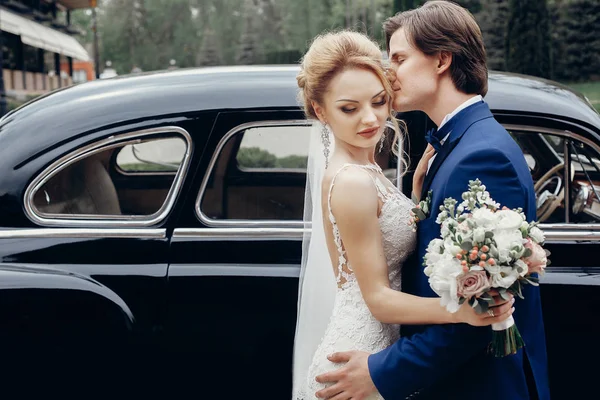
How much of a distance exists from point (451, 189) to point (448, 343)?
1.46 feet

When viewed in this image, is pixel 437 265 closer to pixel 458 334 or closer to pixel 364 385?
pixel 458 334

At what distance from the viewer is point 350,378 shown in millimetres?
2135

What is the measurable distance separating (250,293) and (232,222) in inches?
12.7

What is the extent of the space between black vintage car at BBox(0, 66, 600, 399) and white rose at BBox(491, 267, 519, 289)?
1.22m

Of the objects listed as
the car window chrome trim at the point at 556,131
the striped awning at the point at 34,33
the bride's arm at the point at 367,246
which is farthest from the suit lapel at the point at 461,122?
the striped awning at the point at 34,33

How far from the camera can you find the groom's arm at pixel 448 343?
1895 mm

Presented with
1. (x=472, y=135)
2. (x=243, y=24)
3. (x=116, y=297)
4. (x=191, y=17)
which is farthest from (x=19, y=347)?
(x=191, y=17)

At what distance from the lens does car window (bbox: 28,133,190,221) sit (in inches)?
118

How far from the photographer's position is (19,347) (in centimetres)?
282

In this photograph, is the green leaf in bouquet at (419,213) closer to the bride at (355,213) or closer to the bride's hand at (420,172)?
the bride at (355,213)

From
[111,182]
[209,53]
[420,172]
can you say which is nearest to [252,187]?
[111,182]

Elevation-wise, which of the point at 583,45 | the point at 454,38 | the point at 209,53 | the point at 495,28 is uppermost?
the point at 209,53

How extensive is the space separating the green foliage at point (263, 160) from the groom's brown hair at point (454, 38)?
7.61 feet

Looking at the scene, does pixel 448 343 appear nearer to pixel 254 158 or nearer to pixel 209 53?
pixel 254 158
